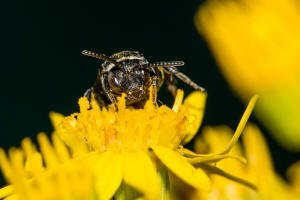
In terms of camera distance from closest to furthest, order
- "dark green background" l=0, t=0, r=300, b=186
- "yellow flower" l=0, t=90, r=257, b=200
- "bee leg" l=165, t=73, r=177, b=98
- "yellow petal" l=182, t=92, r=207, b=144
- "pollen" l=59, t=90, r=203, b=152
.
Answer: "yellow flower" l=0, t=90, r=257, b=200 → "pollen" l=59, t=90, r=203, b=152 → "yellow petal" l=182, t=92, r=207, b=144 → "bee leg" l=165, t=73, r=177, b=98 → "dark green background" l=0, t=0, r=300, b=186

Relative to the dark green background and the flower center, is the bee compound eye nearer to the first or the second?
the flower center

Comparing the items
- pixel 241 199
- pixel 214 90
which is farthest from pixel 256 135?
pixel 214 90

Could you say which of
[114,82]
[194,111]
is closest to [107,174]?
[114,82]

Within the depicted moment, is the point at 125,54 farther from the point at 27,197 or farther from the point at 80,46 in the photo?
the point at 80,46

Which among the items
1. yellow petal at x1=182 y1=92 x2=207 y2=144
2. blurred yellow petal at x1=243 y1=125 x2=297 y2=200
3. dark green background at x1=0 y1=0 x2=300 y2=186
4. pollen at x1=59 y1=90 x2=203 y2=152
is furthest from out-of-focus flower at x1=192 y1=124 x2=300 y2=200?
dark green background at x1=0 y1=0 x2=300 y2=186

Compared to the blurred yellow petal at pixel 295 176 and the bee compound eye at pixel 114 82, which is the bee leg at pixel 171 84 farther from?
the blurred yellow petal at pixel 295 176

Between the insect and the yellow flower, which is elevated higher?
the insect
